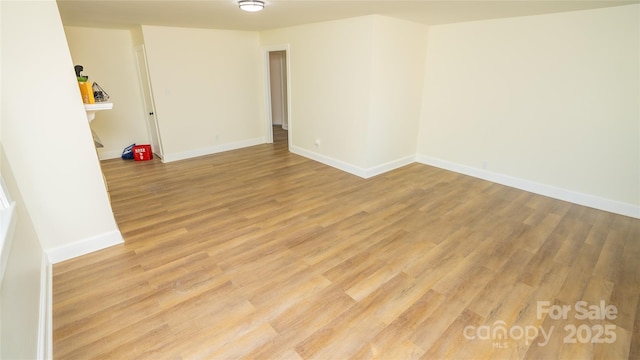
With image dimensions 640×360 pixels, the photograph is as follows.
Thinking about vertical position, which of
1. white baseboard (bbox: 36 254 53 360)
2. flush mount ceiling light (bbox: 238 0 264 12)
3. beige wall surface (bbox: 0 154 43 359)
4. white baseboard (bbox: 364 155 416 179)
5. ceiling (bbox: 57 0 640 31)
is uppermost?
ceiling (bbox: 57 0 640 31)

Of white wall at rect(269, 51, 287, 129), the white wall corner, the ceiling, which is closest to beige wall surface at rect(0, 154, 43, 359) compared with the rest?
the ceiling

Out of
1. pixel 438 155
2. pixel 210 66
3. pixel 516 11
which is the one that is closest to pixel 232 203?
pixel 210 66

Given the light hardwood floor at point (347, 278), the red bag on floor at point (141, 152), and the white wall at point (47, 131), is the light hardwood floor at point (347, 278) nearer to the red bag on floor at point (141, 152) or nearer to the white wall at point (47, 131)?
the white wall at point (47, 131)

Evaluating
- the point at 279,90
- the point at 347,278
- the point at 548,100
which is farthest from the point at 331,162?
the point at 279,90

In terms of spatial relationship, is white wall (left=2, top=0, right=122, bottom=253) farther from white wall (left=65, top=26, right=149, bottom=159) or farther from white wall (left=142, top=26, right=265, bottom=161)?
white wall (left=65, top=26, right=149, bottom=159)

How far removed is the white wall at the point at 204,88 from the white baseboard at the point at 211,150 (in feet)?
0.06

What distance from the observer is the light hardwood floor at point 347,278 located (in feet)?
6.06

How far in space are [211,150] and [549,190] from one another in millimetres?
5554

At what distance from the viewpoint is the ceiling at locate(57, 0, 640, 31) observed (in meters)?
3.07

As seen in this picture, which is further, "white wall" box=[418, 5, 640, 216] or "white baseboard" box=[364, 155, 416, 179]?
"white baseboard" box=[364, 155, 416, 179]

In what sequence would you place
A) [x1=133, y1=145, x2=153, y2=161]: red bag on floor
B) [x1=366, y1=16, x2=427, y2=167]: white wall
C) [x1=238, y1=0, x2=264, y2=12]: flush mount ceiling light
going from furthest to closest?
[x1=133, y1=145, x2=153, y2=161]: red bag on floor
[x1=366, y1=16, x2=427, y2=167]: white wall
[x1=238, y1=0, x2=264, y2=12]: flush mount ceiling light

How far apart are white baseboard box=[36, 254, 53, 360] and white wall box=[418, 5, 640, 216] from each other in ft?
16.7

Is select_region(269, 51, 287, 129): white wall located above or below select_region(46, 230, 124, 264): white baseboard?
above

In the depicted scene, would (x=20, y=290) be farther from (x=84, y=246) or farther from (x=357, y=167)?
(x=357, y=167)
